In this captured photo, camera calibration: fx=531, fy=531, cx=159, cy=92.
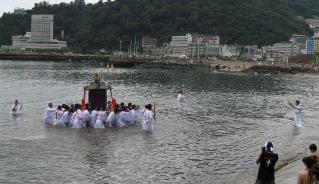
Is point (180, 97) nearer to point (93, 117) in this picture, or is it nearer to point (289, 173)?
point (93, 117)

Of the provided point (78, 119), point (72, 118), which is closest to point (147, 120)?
point (78, 119)

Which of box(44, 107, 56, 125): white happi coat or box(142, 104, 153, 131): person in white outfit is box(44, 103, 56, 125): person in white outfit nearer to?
box(44, 107, 56, 125): white happi coat

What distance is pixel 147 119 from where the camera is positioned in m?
31.4

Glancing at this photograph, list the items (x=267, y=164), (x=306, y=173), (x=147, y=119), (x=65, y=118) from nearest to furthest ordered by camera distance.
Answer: (x=306, y=173) → (x=267, y=164) → (x=147, y=119) → (x=65, y=118)

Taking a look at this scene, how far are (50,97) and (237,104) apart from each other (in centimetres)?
2078

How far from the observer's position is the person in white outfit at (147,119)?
31047 millimetres

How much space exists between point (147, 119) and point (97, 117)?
2994 millimetres

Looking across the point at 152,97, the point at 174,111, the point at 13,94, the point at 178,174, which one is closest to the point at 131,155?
the point at 178,174

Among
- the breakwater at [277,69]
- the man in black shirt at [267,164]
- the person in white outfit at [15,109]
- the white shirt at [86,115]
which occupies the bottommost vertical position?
the person in white outfit at [15,109]

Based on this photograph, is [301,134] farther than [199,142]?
Yes

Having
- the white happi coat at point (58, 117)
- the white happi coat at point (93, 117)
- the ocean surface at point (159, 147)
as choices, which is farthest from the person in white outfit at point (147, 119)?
the white happi coat at point (58, 117)

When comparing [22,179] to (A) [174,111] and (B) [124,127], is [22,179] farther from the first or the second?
(A) [174,111]

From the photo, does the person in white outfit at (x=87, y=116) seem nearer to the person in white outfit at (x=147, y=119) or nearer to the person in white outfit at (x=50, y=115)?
the person in white outfit at (x=50, y=115)

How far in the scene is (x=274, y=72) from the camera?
440 ft
